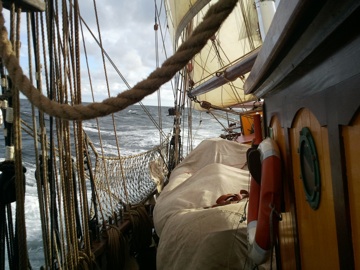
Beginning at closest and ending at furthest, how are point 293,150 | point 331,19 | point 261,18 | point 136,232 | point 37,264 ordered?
point 331,19
point 293,150
point 136,232
point 261,18
point 37,264

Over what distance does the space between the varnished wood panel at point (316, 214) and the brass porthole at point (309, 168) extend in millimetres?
15

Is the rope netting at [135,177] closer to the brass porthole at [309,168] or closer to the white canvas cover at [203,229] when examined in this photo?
the white canvas cover at [203,229]

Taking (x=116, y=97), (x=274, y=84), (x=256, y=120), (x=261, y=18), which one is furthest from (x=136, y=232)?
(x=261, y=18)

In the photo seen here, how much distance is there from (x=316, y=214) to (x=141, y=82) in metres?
0.67

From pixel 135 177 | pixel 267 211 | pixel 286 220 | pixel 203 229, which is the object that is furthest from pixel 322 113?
pixel 135 177

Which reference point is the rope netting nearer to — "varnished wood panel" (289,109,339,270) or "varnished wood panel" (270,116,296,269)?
"varnished wood panel" (270,116,296,269)

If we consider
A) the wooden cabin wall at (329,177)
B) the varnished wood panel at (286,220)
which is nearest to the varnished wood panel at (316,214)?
the wooden cabin wall at (329,177)

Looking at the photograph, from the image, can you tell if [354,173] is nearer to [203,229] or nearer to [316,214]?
[316,214]

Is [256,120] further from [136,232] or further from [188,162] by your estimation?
[188,162]

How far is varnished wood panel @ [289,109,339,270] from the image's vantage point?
2.42 feet

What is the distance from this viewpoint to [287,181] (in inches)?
47.1

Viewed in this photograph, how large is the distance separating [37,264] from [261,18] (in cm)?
455

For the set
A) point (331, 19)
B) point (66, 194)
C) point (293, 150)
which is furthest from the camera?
point (66, 194)

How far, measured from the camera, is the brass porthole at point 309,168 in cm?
81
